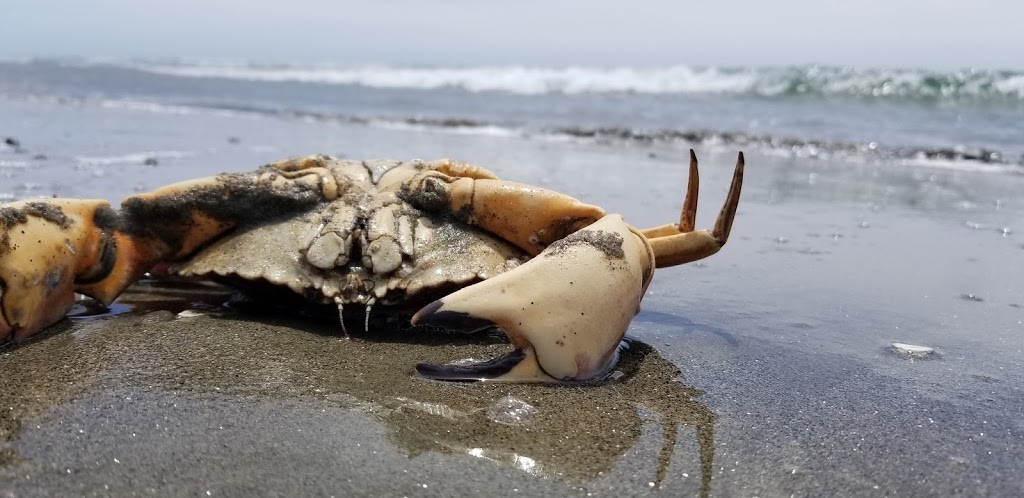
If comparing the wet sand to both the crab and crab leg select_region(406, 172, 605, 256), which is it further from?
crab leg select_region(406, 172, 605, 256)

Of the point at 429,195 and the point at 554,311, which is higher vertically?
the point at 429,195

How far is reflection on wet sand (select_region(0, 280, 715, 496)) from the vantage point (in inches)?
78.6

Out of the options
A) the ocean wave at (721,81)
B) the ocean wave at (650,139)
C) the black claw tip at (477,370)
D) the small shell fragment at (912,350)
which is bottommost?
the small shell fragment at (912,350)

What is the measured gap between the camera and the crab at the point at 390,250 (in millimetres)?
2295

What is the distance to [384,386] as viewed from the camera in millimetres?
2332

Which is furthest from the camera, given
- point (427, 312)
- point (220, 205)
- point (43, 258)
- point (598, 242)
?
point (220, 205)

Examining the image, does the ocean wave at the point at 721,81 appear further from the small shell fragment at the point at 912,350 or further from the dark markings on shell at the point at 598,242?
the dark markings on shell at the point at 598,242

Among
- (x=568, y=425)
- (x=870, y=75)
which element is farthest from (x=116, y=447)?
(x=870, y=75)

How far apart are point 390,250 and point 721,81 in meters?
24.7

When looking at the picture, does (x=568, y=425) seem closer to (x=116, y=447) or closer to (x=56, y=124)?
(x=116, y=447)

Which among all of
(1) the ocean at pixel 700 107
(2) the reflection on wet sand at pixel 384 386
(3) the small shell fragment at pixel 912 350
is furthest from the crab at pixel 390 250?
(1) the ocean at pixel 700 107

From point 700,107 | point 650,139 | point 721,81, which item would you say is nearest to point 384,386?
point 650,139

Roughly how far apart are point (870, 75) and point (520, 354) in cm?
2341

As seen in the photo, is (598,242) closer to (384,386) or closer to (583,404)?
(583,404)
